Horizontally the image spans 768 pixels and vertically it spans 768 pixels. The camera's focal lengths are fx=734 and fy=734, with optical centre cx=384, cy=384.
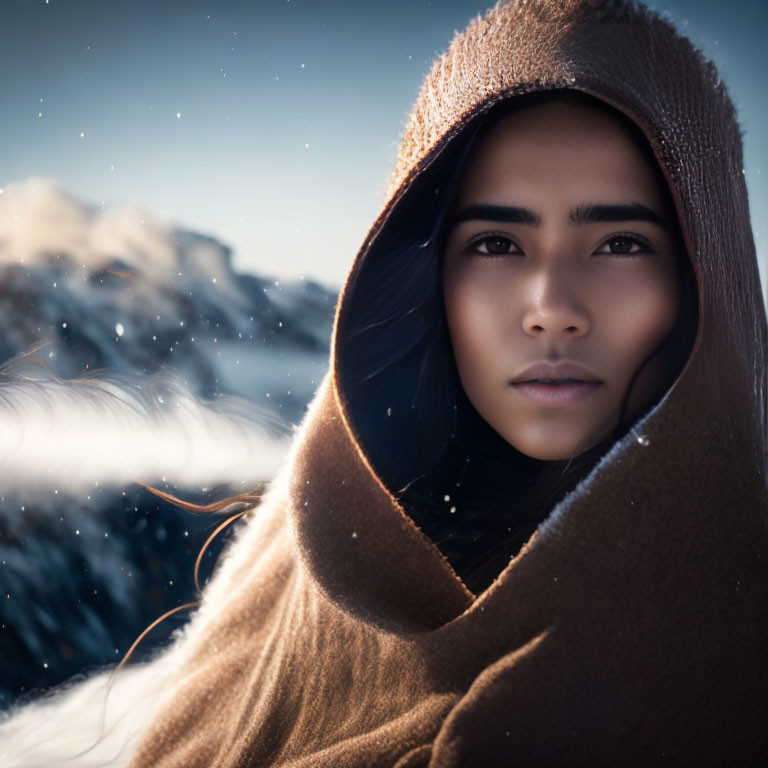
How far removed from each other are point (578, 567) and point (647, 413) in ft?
0.63

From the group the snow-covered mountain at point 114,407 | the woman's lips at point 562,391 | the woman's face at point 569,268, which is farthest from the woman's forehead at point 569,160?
the snow-covered mountain at point 114,407

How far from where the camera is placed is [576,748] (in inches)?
28.5

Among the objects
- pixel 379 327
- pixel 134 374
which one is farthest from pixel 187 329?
pixel 379 327

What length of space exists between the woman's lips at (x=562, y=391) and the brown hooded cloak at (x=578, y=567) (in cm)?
14

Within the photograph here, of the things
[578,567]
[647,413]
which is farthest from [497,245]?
[578,567]

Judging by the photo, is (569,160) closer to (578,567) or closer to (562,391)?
(562,391)

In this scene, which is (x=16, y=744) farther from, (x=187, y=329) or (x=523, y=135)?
(x=523, y=135)

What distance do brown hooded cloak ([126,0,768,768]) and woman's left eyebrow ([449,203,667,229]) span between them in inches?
2.1

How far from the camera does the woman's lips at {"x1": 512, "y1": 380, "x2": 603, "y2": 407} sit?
2.95ft

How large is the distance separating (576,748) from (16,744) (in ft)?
3.72

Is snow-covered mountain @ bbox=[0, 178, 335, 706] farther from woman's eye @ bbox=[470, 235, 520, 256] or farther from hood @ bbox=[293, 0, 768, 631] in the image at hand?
woman's eye @ bbox=[470, 235, 520, 256]

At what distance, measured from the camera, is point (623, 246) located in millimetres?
890

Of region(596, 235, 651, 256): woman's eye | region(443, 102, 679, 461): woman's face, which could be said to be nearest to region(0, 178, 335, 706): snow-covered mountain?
region(443, 102, 679, 461): woman's face

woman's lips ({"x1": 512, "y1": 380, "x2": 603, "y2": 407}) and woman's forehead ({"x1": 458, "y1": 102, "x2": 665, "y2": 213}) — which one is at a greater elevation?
woman's forehead ({"x1": 458, "y1": 102, "x2": 665, "y2": 213})
